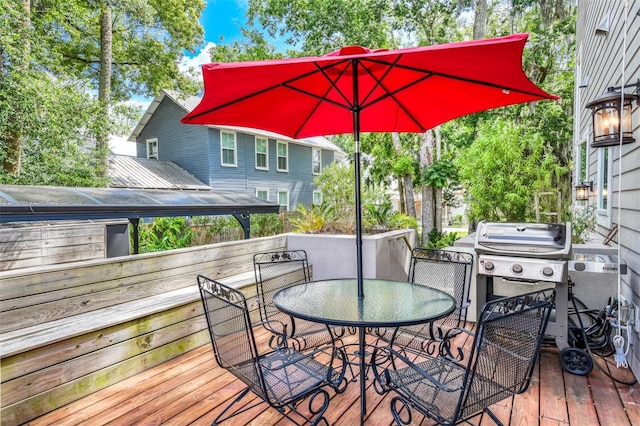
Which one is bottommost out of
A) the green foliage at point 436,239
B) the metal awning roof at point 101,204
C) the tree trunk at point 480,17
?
the green foliage at point 436,239

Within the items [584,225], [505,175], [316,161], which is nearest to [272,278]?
[584,225]

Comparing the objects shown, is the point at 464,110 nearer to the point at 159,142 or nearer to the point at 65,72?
the point at 65,72

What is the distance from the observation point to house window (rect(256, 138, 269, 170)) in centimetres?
1459

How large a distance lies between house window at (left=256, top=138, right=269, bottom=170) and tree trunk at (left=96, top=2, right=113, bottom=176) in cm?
562

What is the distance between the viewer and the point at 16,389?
2.25m

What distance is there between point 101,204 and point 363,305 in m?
2.99

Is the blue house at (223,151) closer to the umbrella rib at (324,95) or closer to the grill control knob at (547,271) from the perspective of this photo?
the umbrella rib at (324,95)

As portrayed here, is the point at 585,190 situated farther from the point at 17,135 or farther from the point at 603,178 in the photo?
the point at 17,135

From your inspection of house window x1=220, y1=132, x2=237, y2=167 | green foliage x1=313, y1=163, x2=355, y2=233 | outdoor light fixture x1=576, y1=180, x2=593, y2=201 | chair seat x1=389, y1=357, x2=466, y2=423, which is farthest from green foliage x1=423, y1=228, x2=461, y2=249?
house window x1=220, y1=132, x2=237, y2=167

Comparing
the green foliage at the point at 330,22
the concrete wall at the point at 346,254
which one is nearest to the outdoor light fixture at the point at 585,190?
the concrete wall at the point at 346,254

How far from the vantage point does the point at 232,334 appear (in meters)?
2.04

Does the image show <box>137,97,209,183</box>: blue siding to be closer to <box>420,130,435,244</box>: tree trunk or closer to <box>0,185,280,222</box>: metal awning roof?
<box>420,130,435,244</box>: tree trunk

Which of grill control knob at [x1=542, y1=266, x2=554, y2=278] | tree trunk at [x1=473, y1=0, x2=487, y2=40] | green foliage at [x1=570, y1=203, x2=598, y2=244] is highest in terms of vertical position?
tree trunk at [x1=473, y1=0, x2=487, y2=40]

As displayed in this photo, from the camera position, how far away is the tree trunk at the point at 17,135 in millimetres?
7289
